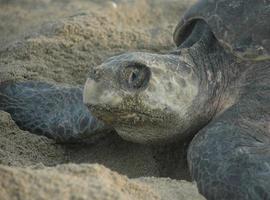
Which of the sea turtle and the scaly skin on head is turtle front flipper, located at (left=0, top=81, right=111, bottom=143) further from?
the scaly skin on head

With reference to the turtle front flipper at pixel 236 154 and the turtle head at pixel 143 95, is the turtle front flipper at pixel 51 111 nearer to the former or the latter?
the turtle head at pixel 143 95

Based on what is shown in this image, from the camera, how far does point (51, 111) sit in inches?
117

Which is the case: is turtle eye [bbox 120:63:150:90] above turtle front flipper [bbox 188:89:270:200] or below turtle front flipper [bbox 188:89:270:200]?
above

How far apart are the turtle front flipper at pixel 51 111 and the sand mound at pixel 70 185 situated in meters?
0.86

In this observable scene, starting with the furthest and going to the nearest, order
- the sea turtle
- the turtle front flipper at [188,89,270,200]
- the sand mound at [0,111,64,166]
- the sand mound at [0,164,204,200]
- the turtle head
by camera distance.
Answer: the sand mound at [0,111,64,166]
the turtle head
the sea turtle
the turtle front flipper at [188,89,270,200]
the sand mound at [0,164,204,200]

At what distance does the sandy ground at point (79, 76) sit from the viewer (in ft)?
5.53

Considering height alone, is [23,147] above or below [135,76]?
below

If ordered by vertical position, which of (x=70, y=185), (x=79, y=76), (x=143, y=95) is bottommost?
(x=79, y=76)

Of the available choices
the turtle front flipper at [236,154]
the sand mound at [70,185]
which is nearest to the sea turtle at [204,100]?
the turtle front flipper at [236,154]

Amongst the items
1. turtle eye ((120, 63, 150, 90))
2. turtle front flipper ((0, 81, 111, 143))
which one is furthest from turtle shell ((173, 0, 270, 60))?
turtle front flipper ((0, 81, 111, 143))

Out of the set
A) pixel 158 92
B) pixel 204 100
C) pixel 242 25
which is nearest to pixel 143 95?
pixel 158 92

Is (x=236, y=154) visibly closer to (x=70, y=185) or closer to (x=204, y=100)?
(x=204, y=100)

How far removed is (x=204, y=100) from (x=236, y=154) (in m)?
0.50

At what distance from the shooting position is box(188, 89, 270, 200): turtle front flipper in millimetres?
1974
